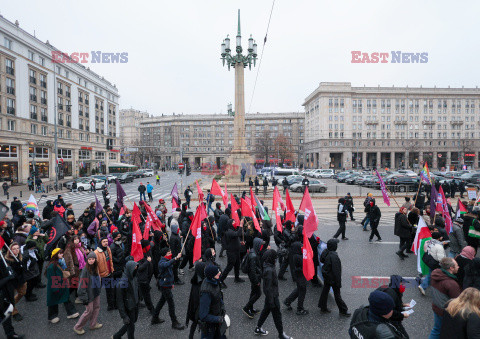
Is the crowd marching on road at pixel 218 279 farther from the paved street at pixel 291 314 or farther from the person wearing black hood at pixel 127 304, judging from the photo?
the paved street at pixel 291 314

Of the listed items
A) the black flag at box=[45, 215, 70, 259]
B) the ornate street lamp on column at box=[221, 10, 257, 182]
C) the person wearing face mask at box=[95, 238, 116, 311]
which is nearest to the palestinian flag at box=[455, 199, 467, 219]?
the person wearing face mask at box=[95, 238, 116, 311]

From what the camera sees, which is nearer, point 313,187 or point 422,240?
point 422,240

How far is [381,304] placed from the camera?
3117mm

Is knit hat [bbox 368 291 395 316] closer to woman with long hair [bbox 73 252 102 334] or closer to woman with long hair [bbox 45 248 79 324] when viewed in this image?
woman with long hair [bbox 73 252 102 334]

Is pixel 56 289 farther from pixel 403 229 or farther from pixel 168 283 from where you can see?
pixel 403 229

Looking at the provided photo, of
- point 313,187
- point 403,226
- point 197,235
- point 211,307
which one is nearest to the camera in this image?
point 211,307

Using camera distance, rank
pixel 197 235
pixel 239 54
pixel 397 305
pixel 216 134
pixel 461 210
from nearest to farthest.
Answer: pixel 397 305, pixel 197 235, pixel 461 210, pixel 239 54, pixel 216 134

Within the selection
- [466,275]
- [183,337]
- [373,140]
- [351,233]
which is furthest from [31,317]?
[373,140]

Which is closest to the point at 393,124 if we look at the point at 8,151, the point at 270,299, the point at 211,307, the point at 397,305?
the point at 8,151

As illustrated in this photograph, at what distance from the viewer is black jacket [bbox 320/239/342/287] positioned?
18.8ft

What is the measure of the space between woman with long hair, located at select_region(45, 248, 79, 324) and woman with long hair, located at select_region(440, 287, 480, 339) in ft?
21.6

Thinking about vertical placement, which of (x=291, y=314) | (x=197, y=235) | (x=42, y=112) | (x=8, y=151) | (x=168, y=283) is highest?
(x=42, y=112)

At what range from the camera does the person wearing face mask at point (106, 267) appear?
5.99 m

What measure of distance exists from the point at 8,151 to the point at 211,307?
48630mm
